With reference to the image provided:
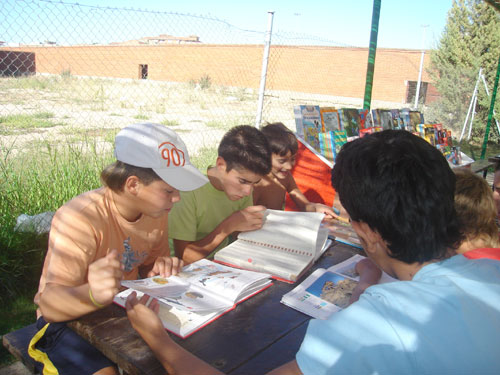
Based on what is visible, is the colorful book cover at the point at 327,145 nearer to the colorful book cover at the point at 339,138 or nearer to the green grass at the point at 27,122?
the colorful book cover at the point at 339,138

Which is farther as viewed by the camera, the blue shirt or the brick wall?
the brick wall

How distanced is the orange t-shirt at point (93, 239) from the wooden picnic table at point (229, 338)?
19cm

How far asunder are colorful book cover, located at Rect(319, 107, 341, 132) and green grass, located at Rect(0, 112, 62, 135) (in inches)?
280

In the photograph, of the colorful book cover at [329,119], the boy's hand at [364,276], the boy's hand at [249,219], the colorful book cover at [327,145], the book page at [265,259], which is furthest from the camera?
the colorful book cover at [329,119]

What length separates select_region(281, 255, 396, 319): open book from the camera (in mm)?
1510

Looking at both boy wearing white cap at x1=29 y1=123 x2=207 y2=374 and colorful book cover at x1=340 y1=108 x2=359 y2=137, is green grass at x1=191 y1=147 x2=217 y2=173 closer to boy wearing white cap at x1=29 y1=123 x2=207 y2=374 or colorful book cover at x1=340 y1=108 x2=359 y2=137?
colorful book cover at x1=340 y1=108 x2=359 y2=137

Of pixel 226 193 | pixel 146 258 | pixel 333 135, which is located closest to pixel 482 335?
pixel 146 258

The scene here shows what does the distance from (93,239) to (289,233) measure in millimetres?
910

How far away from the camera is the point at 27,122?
1045 centimetres

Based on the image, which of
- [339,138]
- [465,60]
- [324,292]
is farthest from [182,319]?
[465,60]

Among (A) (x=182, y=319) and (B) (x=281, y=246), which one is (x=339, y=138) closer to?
(B) (x=281, y=246)

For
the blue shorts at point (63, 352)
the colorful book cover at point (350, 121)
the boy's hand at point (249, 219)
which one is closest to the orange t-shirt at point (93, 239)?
the blue shorts at point (63, 352)

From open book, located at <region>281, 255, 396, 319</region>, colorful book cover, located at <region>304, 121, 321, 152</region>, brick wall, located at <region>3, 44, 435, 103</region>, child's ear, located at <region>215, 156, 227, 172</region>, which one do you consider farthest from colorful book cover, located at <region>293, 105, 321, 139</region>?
brick wall, located at <region>3, 44, 435, 103</region>

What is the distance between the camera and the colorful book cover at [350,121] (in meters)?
4.57
